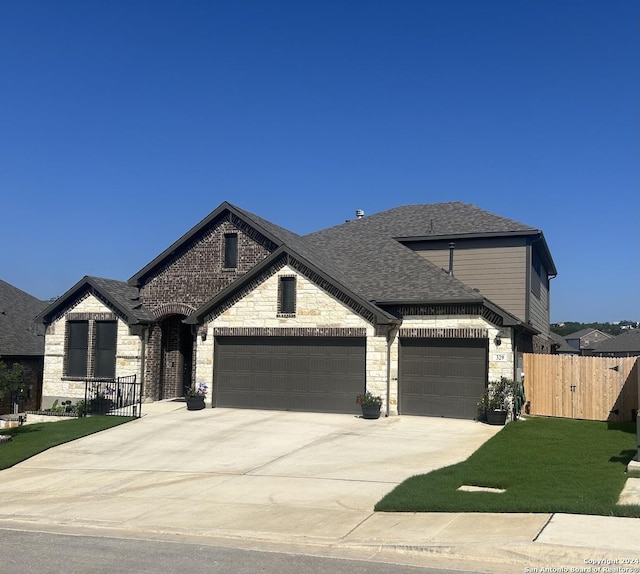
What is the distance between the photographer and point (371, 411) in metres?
20.5

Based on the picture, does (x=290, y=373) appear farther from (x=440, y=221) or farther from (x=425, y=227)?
(x=440, y=221)

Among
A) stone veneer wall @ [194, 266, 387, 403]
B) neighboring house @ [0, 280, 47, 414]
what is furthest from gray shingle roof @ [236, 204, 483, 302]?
neighboring house @ [0, 280, 47, 414]

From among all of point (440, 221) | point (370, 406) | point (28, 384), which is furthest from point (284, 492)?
point (28, 384)

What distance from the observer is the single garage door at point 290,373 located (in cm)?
2161

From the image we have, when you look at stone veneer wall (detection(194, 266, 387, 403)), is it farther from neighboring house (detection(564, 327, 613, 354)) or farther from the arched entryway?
neighboring house (detection(564, 327, 613, 354))

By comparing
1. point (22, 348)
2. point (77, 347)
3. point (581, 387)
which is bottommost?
point (581, 387)

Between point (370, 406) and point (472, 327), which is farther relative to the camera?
point (370, 406)

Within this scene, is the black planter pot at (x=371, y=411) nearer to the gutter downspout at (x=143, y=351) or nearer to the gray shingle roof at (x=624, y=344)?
the gutter downspout at (x=143, y=351)

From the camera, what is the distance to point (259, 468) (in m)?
14.2

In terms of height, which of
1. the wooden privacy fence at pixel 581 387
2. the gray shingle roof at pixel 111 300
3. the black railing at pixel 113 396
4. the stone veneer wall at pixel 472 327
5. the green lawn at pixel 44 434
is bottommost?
the green lawn at pixel 44 434

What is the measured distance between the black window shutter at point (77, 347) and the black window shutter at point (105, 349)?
1.68 ft

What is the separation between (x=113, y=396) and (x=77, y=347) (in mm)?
2712

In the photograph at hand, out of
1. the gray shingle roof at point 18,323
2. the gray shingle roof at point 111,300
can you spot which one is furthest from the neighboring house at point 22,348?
the gray shingle roof at point 111,300

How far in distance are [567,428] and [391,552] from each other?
37.8 ft
